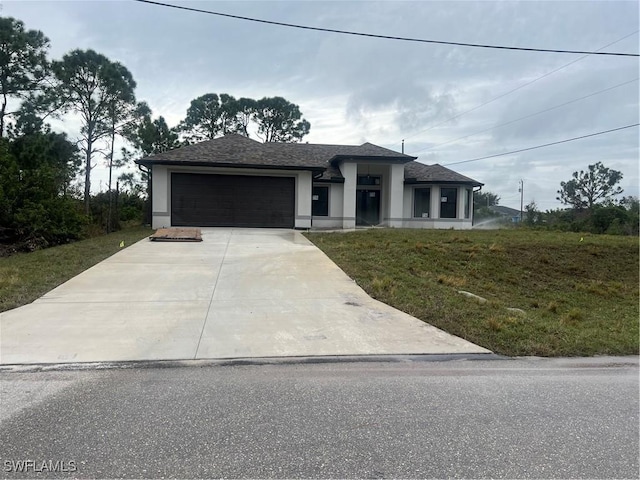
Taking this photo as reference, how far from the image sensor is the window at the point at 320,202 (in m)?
21.7

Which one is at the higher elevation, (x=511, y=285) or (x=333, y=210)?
(x=333, y=210)

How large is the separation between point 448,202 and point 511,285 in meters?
13.8

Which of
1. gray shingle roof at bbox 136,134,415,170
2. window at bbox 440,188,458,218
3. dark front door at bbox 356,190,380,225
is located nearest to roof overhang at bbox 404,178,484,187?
window at bbox 440,188,458,218

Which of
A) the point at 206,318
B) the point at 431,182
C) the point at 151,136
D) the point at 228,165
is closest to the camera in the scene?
the point at 206,318

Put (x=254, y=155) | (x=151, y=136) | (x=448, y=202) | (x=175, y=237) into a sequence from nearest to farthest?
(x=175, y=237)
(x=254, y=155)
(x=448, y=202)
(x=151, y=136)

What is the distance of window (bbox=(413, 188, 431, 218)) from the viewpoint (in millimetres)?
23594

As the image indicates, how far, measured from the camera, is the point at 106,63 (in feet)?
74.0

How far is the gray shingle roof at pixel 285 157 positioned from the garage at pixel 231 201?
0.82 meters

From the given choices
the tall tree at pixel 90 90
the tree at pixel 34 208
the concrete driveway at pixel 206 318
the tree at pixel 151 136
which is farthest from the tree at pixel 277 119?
the concrete driveway at pixel 206 318

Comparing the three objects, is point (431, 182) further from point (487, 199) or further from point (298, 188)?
point (487, 199)

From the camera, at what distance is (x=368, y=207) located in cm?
2447

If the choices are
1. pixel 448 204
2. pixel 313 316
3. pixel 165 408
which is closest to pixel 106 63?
pixel 448 204

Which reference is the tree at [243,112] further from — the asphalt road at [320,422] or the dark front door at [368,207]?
the asphalt road at [320,422]

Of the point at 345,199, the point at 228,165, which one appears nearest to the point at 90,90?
the point at 228,165
